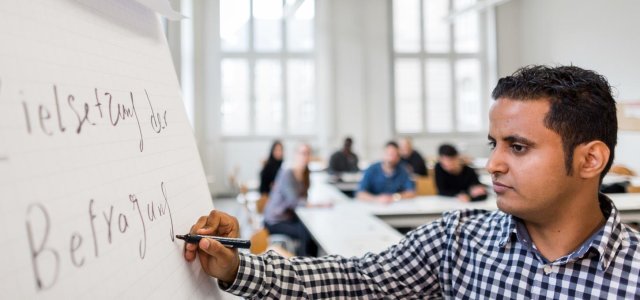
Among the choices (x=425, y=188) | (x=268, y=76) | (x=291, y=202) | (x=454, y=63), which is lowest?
(x=425, y=188)

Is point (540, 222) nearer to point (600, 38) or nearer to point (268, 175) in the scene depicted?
point (268, 175)

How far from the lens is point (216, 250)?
829 millimetres

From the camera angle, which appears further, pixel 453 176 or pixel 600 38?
pixel 600 38

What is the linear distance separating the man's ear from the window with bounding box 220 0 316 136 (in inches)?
349

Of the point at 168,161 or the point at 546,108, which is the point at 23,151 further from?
the point at 546,108

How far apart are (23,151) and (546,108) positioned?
3.07ft

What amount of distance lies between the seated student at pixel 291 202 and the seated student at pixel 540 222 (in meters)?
3.00

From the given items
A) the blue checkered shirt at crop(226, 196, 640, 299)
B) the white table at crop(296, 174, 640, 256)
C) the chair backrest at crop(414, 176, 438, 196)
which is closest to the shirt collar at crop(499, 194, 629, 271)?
the blue checkered shirt at crop(226, 196, 640, 299)

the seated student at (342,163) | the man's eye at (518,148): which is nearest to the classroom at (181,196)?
the man's eye at (518,148)

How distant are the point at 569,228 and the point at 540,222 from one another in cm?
6

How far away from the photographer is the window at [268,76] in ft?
31.4

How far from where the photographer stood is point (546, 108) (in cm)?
98

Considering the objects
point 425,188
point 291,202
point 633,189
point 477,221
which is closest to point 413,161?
point 425,188

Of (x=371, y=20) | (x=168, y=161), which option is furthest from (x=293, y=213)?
(x=371, y=20)
